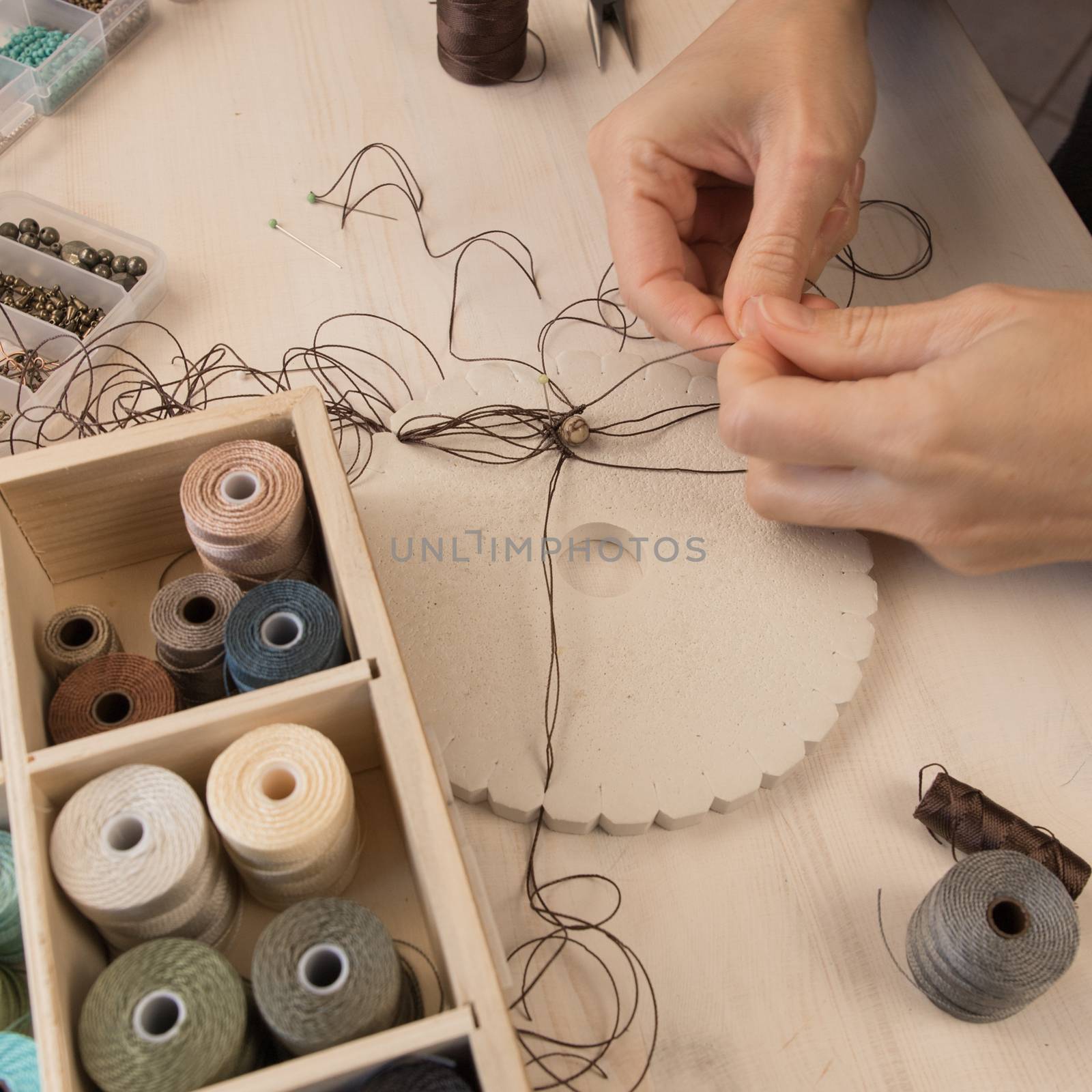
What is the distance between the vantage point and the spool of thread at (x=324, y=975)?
72 cm

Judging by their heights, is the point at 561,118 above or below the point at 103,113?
below

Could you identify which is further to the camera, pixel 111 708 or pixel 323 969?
pixel 111 708

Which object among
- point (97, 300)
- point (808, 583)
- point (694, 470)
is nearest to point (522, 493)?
point (694, 470)

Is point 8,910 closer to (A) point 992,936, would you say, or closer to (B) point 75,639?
(B) point 75,639

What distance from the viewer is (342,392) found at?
1.23 meters

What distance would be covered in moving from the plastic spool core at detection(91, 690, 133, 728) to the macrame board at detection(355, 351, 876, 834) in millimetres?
269

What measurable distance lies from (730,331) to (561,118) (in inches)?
21.0

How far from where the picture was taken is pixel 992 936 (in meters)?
0.85

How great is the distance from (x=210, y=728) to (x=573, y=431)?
Result: 54cm

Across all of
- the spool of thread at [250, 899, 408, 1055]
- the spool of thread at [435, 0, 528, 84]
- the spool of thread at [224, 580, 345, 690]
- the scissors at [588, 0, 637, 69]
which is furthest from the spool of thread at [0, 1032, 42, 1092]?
the scissors at [588, 0, 637, 69]

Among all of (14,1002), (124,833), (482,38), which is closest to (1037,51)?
(482,38)

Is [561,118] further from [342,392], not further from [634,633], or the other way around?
[634,633]

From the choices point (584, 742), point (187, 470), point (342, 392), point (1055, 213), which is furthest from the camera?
point (1055, 213)

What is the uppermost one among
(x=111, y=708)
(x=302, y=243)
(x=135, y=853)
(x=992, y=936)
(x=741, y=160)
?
(x=302, y=243)
